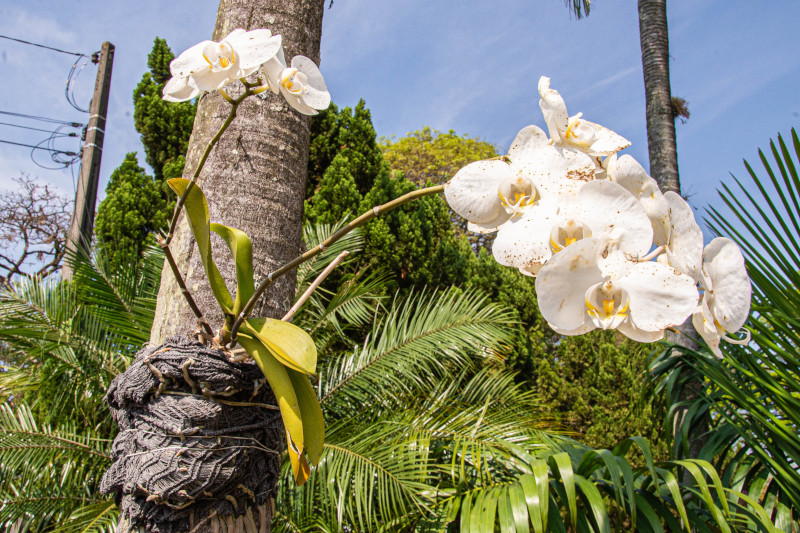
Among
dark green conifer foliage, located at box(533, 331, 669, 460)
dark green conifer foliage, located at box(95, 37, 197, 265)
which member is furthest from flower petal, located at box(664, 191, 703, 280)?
dark green conifer foliage, located at box(533, 331, 669, 460)

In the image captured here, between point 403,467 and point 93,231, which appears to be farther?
point 93,231

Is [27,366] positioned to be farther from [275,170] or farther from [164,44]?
[275,170]

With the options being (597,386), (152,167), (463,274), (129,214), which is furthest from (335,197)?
(597,386)

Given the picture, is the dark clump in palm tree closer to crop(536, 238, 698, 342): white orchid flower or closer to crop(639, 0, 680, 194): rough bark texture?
crop(536, 238, 698, 342): white orchid flower

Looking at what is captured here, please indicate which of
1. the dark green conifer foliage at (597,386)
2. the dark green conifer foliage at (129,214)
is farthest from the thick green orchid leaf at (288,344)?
the dark green conifer foliage at (597,386)

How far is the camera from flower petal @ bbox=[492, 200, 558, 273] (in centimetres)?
54

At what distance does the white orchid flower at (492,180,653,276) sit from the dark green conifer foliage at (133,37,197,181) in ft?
15.9

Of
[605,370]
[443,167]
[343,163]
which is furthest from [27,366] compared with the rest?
[443,167]

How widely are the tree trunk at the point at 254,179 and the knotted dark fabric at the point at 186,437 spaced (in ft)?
0.64

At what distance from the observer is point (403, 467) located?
2.61m

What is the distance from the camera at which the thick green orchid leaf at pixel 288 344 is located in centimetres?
71

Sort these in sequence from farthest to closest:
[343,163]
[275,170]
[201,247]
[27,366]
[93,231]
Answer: [343,163]
[93,231]
[27,366]
[275,170]
[201,247]

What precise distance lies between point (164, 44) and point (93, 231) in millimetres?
1878

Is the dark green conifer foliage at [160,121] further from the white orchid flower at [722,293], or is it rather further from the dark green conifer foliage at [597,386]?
the white orchid flower at [722,293]
